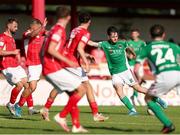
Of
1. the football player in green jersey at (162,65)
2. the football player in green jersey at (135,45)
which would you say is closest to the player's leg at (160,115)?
the football player in green jersey at (162,65)

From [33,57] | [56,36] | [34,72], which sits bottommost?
[34,72]

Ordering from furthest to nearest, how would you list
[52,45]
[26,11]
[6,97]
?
[26,11] → [6,97] → [52,45]

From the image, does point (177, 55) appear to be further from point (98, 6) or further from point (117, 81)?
point (98, 6)

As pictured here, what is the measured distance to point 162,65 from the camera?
13.8 m

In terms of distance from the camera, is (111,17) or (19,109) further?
(111,17)

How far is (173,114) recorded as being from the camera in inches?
771

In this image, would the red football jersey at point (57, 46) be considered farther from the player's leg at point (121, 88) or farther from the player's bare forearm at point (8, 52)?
the player's leg at point (121, 88)

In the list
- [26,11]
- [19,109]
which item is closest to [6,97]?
[19,109]

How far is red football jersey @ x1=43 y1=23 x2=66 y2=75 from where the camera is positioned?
13578 millimetres

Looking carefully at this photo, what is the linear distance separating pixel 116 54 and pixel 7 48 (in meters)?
2.43

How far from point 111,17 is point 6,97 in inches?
472

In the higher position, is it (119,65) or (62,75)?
(62,75)

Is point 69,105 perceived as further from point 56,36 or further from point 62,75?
point 56,36

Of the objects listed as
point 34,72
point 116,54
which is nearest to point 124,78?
point 116,54
